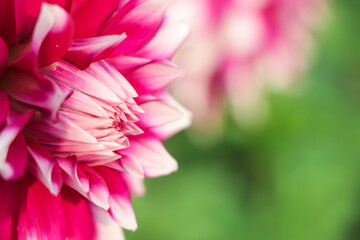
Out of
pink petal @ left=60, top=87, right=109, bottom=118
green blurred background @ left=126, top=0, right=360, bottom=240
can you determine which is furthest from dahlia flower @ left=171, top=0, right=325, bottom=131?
pink petal @ left=60, top=87, right=109, bottom=118

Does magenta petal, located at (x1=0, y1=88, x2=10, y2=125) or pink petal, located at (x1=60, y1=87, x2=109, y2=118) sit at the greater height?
pink petal, located at (x1=60, y1=87, x2=109, y2=118)

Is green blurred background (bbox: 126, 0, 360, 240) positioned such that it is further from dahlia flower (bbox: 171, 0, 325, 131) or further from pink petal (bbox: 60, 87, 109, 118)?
pink petal (bbox: 60, 87, 109, 118)

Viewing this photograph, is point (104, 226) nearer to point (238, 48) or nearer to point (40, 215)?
point (40, 215)

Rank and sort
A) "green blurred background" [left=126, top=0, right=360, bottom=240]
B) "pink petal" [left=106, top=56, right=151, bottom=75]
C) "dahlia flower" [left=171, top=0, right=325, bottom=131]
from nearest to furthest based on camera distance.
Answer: "pink petal" [left=106, top=56, right=151, bottom=75], "dahlia flower" [left=171, top=0, right=325, bottom=131], "green blurred background" [left=126, top=0, right=360, bottom=240]

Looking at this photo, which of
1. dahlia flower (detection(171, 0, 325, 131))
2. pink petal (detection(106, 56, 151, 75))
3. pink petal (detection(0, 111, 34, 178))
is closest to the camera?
pink petal (detection(0, 111, 34, 178))

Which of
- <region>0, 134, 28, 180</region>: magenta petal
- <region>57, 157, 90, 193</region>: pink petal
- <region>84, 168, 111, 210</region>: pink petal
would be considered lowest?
<region>84, 168, 111, 210</region>: pink petal

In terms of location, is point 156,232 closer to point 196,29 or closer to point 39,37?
point 196,29

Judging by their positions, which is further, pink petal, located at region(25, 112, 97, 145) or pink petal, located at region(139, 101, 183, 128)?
pink petal, located at region(139, 101, 183, 128)
